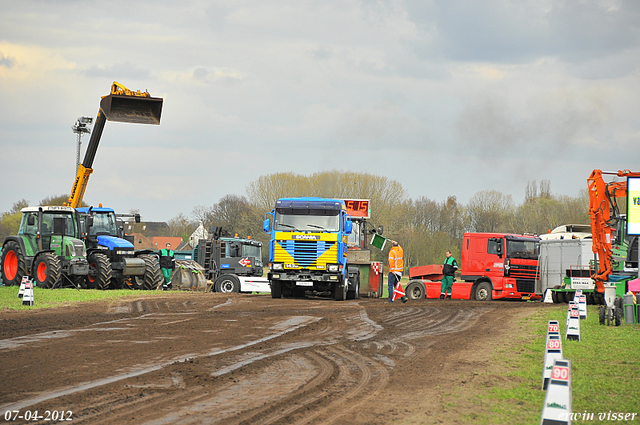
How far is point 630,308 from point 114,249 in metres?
18.8

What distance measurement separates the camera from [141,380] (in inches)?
304

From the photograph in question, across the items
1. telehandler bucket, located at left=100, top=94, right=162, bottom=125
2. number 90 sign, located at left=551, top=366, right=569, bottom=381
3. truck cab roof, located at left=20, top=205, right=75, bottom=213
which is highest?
telehandler bucket, located at left=100, top=94, right=162, bottom=125

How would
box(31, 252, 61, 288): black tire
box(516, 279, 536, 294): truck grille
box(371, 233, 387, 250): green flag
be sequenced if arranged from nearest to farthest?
box(31, 252, 61, 288): black tire
box(516, 279, 536, 294): truck grille
box(371, 233, 387, 250): green flag

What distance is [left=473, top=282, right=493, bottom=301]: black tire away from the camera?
25531mm

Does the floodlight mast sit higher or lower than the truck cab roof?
higher

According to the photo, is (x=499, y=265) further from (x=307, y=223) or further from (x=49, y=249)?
(x=49, y=249)

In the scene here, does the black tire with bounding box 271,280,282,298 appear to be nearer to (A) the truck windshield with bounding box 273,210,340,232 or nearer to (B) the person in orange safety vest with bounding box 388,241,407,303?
(A) the truck windshield with bounding box 273,210,340,232

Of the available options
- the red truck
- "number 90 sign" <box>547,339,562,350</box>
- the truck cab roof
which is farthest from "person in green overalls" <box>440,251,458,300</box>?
"number 90 sign" <box>547,339,562,350</box>

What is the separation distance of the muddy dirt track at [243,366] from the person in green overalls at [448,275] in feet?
29.7

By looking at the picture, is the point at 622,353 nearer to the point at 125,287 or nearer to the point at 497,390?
the point at 497,390

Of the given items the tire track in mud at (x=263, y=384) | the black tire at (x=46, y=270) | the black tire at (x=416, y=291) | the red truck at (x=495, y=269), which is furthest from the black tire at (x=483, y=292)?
the black tire at (x=46, y=270)

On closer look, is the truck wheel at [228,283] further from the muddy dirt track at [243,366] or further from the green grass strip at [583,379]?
the green grass strip at [583,379]

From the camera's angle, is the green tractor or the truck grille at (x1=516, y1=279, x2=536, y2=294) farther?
the truck grille at (x1=516, y1=279, x2=536, y2=294)

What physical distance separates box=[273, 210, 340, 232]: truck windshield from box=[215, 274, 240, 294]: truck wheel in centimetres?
675
